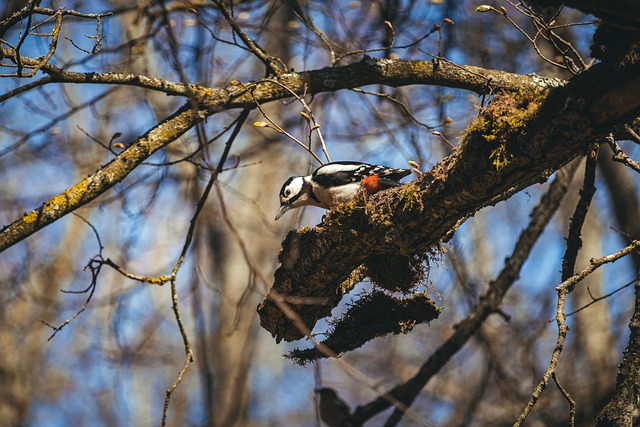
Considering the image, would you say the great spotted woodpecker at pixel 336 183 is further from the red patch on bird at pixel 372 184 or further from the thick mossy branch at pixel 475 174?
the thick mossy branch at pixel 475 174

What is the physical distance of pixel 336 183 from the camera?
13.8 ft

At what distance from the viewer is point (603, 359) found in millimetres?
8703

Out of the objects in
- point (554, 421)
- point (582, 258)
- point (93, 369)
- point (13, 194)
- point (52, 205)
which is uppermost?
point (13, 194)

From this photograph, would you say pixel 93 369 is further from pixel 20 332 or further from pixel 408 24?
pixel 408 24

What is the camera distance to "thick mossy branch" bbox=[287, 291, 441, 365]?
12.8 ft

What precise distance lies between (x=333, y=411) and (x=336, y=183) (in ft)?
5.80

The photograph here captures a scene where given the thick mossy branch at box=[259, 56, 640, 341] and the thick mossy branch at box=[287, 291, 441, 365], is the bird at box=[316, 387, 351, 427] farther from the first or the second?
the thick mossy branch at box=[259, 56, 640, 341]

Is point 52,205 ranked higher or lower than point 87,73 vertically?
lower

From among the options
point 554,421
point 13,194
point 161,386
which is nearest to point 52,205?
point 554,421

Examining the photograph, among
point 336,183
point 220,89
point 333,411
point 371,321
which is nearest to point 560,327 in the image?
point 371,321

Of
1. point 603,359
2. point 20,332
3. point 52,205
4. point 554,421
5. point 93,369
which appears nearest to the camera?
point 52,205

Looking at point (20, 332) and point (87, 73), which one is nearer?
point (87, 73)

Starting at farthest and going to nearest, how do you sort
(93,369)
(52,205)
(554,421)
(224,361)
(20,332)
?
(93,369) → (20,332) → (224,361) → (554,421) → (52,205)

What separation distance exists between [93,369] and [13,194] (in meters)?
3.72
